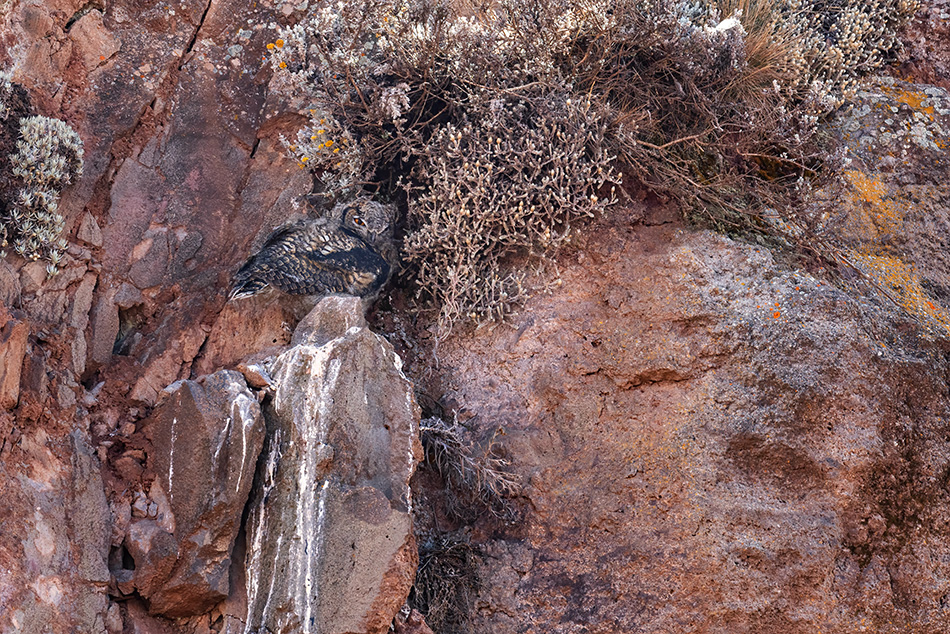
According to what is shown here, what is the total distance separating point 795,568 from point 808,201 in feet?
6.51

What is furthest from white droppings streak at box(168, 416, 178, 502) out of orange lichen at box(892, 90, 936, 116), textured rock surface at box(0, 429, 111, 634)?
orange lichen at box(892, 90, 936, 116)

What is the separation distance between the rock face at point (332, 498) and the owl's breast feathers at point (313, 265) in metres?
0.41

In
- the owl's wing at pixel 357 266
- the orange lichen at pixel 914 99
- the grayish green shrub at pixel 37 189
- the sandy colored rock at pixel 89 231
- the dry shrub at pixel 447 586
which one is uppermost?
the grayish green shrub at pixel 37 189

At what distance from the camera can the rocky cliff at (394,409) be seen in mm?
3191

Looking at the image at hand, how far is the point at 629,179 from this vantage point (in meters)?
4.40

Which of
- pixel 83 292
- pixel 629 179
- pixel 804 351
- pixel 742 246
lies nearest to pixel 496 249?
pixel 629 179

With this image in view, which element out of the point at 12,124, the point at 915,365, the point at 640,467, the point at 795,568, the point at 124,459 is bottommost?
the point at 795,568

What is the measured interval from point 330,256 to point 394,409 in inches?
37.5

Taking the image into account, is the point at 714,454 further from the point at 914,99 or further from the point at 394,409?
the point at 914,99

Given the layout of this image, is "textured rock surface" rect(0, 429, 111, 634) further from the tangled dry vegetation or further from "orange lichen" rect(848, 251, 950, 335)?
"orange lichen" rect(848, 251, 950, 335)

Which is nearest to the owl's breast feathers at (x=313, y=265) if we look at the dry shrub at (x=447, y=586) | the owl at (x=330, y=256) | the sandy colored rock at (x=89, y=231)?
the owl at (x=330, y=256)

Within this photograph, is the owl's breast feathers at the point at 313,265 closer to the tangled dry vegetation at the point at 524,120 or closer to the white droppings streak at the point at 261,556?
the tangled dry vegetation at the point at 524,120

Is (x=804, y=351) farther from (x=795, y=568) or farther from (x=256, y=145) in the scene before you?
(x=256, y=145)

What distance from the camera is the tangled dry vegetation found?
4.16m
